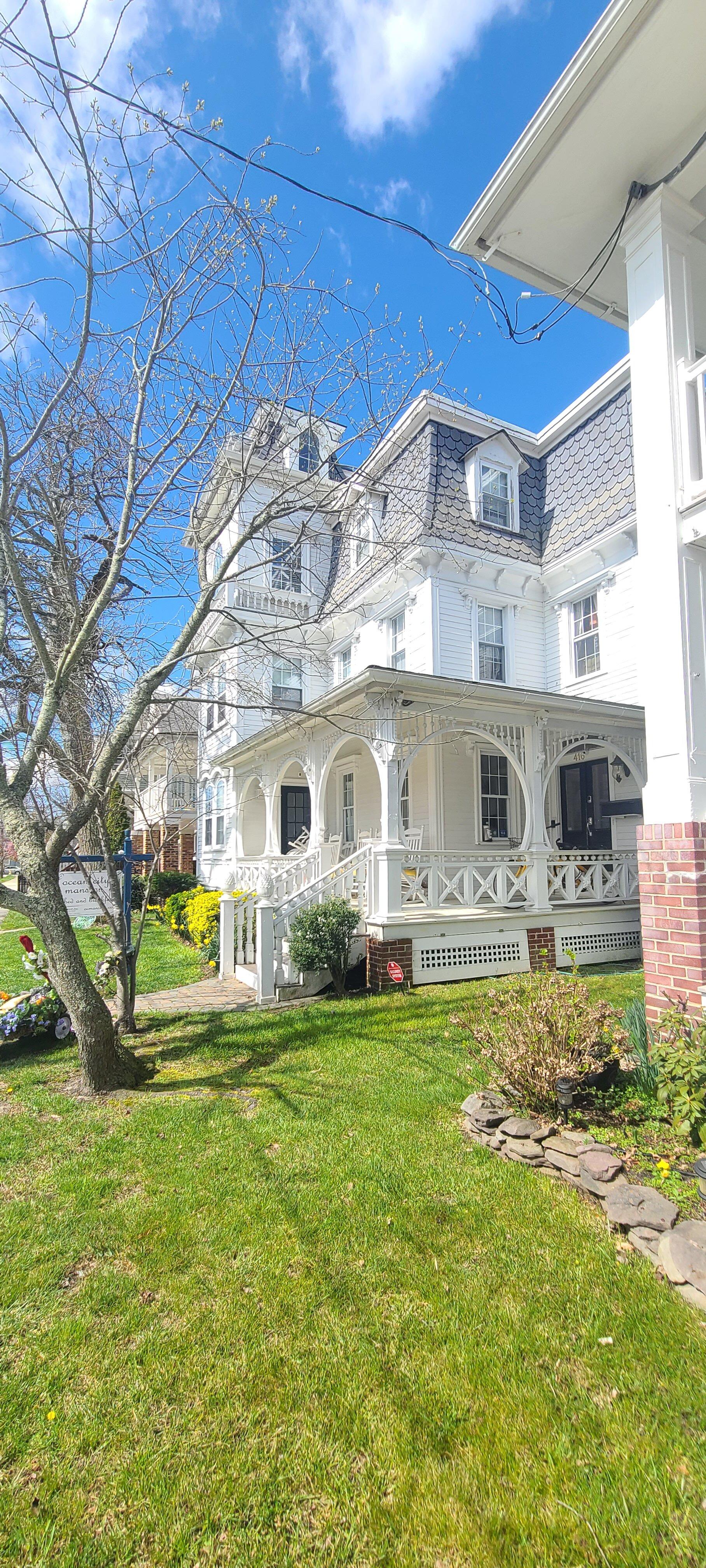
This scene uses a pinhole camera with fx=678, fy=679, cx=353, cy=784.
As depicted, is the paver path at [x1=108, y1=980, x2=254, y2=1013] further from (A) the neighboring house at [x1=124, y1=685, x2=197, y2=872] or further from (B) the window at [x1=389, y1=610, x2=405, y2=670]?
(B) the window at [x1=389, y1=610, x2=405, y2=670]

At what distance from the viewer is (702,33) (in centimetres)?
396

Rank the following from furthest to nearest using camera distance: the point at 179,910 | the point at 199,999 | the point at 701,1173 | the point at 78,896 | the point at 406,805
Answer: the point at 179,910 < the point at 406,805 < the point at 199,999 < the point at 78,896 < the point at 701,1173

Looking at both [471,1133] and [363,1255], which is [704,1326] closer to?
[363,1255]

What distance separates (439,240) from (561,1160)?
676 cm

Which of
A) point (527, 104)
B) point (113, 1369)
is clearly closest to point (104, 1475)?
point (113, 1369)

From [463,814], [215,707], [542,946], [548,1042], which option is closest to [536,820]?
[542,946]

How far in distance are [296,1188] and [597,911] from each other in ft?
24.3

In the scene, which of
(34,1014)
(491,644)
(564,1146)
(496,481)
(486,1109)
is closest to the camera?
(564,1146)

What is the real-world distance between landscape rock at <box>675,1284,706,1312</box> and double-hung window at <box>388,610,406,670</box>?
10972 millimetres

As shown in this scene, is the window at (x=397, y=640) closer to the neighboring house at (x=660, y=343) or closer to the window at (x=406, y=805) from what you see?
the window at (x=406, y=805)

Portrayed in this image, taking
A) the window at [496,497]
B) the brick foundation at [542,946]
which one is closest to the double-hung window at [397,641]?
the window at [496,497]

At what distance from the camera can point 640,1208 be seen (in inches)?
125

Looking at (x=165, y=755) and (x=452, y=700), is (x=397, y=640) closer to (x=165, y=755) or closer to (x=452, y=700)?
(x=452, y=700)

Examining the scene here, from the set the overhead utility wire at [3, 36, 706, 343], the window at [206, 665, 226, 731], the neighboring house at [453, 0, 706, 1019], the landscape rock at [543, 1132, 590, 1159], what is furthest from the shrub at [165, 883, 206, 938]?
the overhead utility wire at [3, 36, 706, 343]
